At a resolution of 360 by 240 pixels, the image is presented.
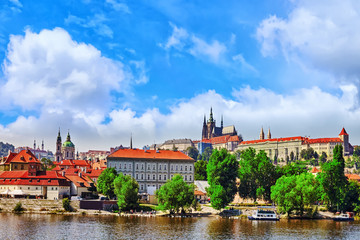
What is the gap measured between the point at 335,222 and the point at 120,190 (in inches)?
1546

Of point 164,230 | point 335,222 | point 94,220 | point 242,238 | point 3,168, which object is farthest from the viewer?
point 3,168

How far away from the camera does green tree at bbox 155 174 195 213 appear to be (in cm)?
8094

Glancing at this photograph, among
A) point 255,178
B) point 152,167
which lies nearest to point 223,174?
point 255,178

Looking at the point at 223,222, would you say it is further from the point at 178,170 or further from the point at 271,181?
the point at 178,170

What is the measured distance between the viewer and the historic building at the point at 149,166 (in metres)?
115

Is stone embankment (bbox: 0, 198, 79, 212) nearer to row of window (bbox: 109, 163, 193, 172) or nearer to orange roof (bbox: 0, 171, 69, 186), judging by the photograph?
orange roof (bbox: 0, 171, 69, 186)

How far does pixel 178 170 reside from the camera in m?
119

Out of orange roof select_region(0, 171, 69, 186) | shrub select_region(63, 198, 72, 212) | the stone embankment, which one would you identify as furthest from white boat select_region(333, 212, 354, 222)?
orange roof select_region(0, 171, 69, 186)

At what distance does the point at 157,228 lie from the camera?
6341cm

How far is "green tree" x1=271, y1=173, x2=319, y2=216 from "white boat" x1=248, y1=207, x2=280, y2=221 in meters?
2.00

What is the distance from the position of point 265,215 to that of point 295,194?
657 centimetres

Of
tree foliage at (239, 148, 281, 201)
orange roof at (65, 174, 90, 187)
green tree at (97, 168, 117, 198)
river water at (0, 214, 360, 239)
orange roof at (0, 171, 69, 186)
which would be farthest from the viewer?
orange roof at (65, 174, 90, 187)

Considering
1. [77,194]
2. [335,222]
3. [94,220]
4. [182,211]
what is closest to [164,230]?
[94,220]

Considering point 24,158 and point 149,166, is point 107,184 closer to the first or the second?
point 149,166
